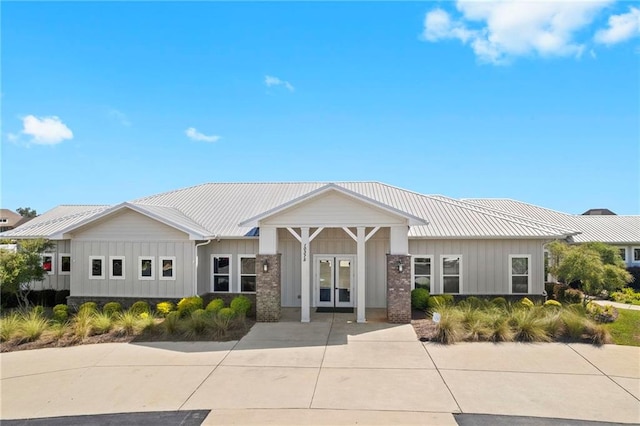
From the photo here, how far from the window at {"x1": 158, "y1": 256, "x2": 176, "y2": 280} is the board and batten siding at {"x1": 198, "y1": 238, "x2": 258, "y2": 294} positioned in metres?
1.40

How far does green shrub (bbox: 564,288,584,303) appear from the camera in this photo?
1750 cm

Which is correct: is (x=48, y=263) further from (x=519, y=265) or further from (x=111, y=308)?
(x=519, y=265)

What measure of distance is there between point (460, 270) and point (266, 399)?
38.1 feet

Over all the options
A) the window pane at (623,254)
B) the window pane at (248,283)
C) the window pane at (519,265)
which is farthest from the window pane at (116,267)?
the window pane at (623,254)

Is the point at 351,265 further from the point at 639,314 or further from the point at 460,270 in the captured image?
the point at 639,314

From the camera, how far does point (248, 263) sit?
59.6 ft

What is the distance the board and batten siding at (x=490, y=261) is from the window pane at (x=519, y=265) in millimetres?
194

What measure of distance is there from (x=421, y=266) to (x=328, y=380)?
31.1 ft

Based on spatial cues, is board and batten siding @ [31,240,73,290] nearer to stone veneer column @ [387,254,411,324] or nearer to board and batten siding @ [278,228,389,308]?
board and batten siding @ [278,228,389,308]

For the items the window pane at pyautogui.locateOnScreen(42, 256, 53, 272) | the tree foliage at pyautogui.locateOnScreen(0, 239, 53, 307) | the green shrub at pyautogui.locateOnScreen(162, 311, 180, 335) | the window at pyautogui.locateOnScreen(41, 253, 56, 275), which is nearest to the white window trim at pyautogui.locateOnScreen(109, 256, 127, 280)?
the tree foliage at pyautogui.locateOnScreen(0, 239, 53, 307)

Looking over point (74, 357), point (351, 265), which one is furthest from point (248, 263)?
point (74, 357)

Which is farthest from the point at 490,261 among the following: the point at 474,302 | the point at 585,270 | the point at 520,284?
the point at 585,270

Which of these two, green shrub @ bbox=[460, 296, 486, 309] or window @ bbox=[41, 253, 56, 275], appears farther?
window @ bbox=[41, 253, 56, 275]

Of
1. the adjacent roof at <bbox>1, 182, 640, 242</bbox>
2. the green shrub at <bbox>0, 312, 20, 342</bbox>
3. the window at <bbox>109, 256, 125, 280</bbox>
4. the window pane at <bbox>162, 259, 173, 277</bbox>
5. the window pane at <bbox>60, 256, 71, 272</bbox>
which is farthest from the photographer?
the window pane at <bbox>60, 256, 71, 272</bbox>
